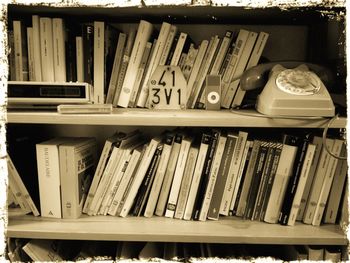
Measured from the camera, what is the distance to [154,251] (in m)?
1.01

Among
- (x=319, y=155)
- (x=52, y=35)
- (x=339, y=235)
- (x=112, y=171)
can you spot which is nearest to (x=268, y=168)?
(x=319, y=155)

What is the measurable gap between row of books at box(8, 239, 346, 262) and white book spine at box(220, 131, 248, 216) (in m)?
0.13

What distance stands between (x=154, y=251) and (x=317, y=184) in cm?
52

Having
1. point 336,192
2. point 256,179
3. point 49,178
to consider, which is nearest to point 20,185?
point 49,178

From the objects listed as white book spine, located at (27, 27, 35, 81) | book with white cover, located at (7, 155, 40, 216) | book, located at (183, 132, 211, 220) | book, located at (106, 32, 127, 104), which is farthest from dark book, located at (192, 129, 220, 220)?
white book spine, located at (27, 27, 35, 81)

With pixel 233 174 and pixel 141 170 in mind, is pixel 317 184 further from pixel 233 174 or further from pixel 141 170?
pixel 141 170

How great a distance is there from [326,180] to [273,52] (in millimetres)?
522

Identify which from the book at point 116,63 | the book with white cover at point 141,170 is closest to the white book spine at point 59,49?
the book at point 116,63

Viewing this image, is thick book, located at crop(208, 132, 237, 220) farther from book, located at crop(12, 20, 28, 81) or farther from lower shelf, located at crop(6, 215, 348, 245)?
book, located at crop(12, 20, 28, 81)

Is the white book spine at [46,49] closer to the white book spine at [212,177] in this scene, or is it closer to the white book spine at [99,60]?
the white book spine at [99,60]

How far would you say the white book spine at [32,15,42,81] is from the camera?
1.02m

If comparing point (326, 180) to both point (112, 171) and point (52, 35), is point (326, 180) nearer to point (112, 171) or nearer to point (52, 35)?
point (112, 171)

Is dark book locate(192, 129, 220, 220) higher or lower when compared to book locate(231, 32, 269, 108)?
lower

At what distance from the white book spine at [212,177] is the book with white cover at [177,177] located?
0.08 m
